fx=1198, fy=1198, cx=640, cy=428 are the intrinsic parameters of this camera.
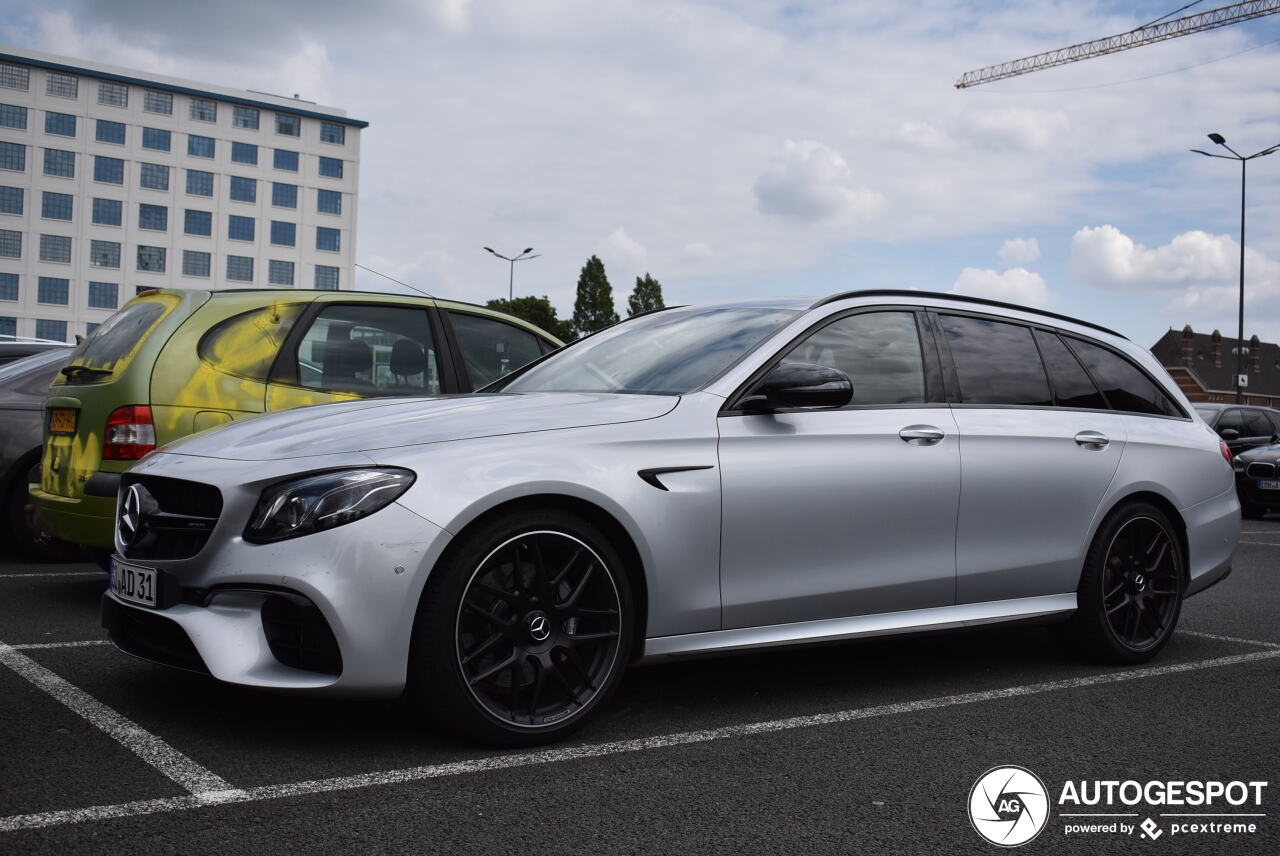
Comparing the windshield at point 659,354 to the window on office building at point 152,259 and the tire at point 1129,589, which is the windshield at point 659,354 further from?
the window on office building at point 152,259

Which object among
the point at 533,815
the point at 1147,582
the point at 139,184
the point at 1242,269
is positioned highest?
the point at 139,184

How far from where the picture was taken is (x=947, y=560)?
183 inches

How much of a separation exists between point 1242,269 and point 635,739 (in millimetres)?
35899

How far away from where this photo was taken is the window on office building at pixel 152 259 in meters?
78.4

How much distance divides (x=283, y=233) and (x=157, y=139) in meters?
9.90

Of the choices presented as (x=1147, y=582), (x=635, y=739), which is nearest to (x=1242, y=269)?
(x=1147, y=582)

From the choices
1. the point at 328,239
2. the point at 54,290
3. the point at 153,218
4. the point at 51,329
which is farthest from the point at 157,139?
the point at 51,329

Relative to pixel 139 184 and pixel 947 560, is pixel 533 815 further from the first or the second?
pixel 139 184

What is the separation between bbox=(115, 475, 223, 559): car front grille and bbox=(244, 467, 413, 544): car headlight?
18cm

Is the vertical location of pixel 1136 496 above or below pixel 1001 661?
above

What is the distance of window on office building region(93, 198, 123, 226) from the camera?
7731 cm

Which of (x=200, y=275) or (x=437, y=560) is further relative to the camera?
(x=200, y=275)

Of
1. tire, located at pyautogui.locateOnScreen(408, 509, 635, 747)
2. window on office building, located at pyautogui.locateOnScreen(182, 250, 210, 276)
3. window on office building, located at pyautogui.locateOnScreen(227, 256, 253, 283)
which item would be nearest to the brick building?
window on office building, located at pyautogui.locateOnScreen(227, 256, 253, 283)

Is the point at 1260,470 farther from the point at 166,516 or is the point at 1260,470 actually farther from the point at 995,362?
the point at 166,516
